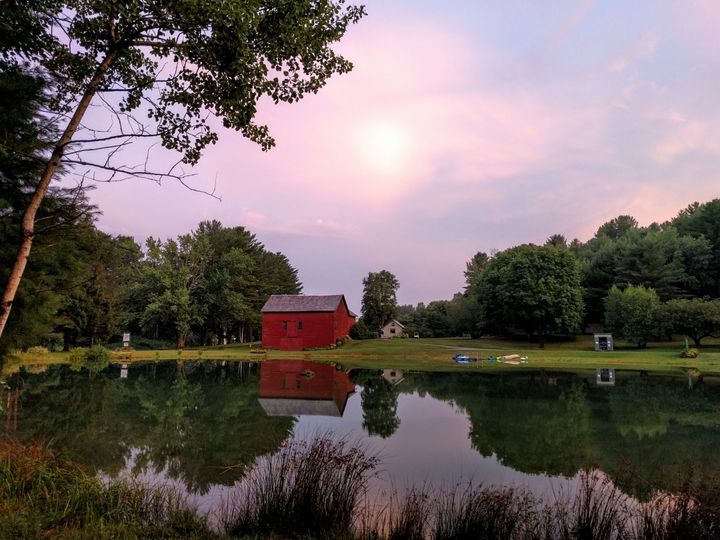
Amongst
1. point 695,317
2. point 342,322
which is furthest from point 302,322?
point 695,317

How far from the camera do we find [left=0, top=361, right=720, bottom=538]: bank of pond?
649 centimetres

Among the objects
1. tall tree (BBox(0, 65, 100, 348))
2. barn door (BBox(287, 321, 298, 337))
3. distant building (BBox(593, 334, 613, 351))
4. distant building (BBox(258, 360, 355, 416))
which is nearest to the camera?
tall tree (BBox(0, 65, 100, 348))

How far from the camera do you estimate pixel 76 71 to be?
6.57m

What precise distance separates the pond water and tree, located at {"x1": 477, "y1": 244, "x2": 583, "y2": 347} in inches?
1012

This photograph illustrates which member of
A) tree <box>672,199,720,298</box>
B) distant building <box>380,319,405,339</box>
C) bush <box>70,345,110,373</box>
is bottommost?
bush <box>70,345,110,373</box>

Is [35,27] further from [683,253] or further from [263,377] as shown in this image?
[683,253]

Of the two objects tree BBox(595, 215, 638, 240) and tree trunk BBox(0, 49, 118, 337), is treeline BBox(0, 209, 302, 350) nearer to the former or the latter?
tree trunk BBox(0, 49, 118, 337)

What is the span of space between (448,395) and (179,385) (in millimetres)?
14323

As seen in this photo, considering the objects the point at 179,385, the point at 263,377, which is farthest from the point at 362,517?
the point at 263,377

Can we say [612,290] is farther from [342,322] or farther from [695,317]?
[342,322]

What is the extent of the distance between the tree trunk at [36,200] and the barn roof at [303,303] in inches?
1895

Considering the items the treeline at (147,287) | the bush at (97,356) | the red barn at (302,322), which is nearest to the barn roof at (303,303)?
the red barn at (302,322)

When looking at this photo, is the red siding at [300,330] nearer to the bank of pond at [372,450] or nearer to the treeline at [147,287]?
the treeline at [147,287]

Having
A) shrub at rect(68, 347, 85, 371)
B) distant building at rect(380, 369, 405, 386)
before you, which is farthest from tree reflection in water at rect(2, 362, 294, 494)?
shrub at rect(68, 347, 85, 371)
